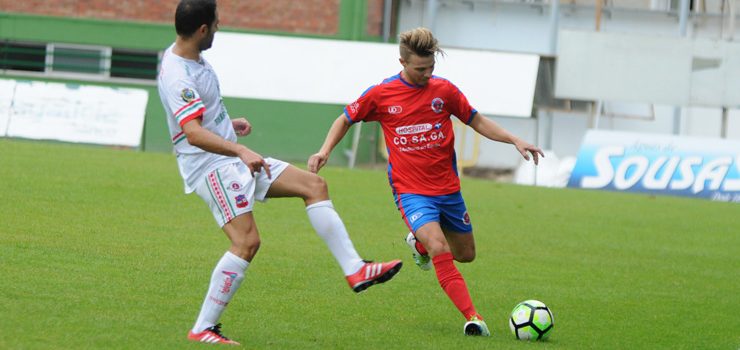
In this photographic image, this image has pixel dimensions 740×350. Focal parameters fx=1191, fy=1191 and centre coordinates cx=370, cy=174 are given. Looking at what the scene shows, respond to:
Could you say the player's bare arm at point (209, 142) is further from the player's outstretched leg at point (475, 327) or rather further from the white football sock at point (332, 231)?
the player's outstretched leg at point (475, 327)

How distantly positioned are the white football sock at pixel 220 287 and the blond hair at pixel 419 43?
181 centimetres

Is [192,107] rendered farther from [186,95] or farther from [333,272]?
[333,272]

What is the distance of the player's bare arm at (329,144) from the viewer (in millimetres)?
7254

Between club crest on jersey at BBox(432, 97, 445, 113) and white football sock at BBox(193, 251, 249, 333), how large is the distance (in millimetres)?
1911

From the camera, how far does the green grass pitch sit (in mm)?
7246

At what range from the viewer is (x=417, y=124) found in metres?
7.92

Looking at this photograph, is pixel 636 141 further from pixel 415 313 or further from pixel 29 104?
pixel 415 313

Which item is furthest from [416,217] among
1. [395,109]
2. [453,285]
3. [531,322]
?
[531,322]

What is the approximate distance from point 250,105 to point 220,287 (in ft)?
61.2

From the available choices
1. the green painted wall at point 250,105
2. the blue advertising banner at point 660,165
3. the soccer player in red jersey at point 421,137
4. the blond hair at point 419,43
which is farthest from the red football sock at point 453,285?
the green painted wall at point 250,105

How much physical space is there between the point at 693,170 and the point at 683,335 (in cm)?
1317

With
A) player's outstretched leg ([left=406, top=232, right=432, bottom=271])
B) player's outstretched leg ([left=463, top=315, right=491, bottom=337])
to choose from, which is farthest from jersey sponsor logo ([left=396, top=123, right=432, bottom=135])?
player's outstretched leg ([left=463, top=315, right=491, bottom=337])

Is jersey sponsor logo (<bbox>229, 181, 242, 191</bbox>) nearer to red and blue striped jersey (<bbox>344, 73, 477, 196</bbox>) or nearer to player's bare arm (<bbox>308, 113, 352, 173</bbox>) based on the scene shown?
player's bare arm (<bbox>308, 113, 352, 173</bbox>)

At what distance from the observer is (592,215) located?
16375 mm
